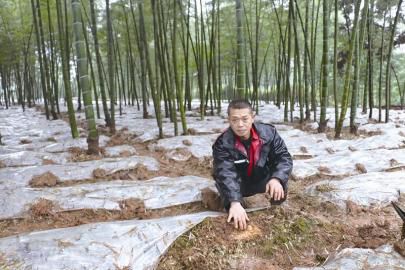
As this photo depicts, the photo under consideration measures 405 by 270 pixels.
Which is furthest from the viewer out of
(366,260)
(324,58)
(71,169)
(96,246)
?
(324,58)

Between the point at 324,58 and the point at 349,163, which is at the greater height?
the point at 324,58

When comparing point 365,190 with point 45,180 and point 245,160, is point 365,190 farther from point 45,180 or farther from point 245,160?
point 45,180

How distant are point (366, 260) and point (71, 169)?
8.89ft

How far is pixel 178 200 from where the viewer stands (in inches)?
109

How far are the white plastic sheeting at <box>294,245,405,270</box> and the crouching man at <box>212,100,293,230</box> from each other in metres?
0.44

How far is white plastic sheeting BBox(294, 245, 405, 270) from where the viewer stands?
5.37 feet

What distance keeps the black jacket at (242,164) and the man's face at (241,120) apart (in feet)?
0.29

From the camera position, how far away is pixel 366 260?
168cm

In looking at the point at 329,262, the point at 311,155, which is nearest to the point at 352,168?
the point at 311,155

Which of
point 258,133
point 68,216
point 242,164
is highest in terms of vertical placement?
point 258,133

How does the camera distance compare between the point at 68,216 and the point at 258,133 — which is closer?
the point at 258,133

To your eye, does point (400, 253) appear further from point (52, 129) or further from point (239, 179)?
point (52, 129)

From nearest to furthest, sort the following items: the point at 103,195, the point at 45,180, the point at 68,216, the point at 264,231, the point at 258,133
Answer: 1. the point at 264,231
2. the point at 258,133
3. the point at 68,216
4. the point at 103,195
5. the point at 45,180

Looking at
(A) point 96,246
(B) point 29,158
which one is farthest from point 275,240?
(B) point 29,158
